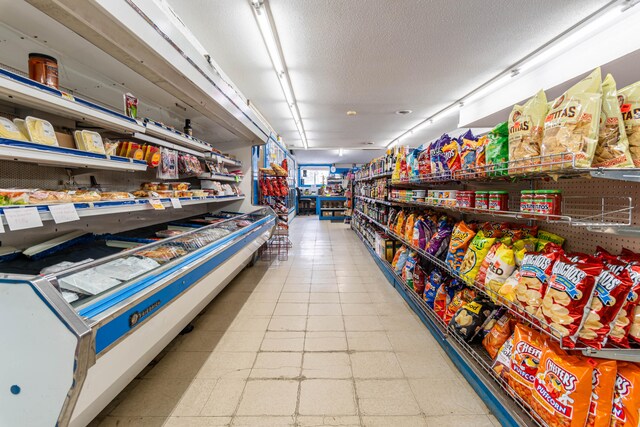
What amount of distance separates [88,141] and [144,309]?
113 centimetres

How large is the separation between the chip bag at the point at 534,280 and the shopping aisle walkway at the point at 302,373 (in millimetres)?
815

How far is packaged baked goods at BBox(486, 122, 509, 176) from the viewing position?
5.69 feet

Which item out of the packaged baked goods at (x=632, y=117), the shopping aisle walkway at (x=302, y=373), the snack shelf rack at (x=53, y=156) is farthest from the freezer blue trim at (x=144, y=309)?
the packaged baked goods at (x=632, y=117)

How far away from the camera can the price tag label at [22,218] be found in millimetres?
1108

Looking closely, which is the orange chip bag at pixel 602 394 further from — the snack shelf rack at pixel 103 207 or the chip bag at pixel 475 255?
the snack shelf rack at pixel 103 207

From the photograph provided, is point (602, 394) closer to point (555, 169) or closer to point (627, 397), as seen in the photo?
point (627, 397)

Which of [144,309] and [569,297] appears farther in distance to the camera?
[144,309]

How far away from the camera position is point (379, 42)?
332 centimetres

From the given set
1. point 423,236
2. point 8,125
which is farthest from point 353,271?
point 8,125

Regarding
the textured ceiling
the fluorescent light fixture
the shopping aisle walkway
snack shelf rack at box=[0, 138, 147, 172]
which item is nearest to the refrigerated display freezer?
the shopping aisle walkway

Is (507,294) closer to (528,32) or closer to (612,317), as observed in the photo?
(612,317)

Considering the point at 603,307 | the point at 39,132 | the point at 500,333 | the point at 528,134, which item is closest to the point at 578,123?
the point at 528,134

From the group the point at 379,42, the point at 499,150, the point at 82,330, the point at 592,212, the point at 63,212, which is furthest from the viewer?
the point at 379,42

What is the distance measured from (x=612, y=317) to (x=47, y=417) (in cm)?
223
